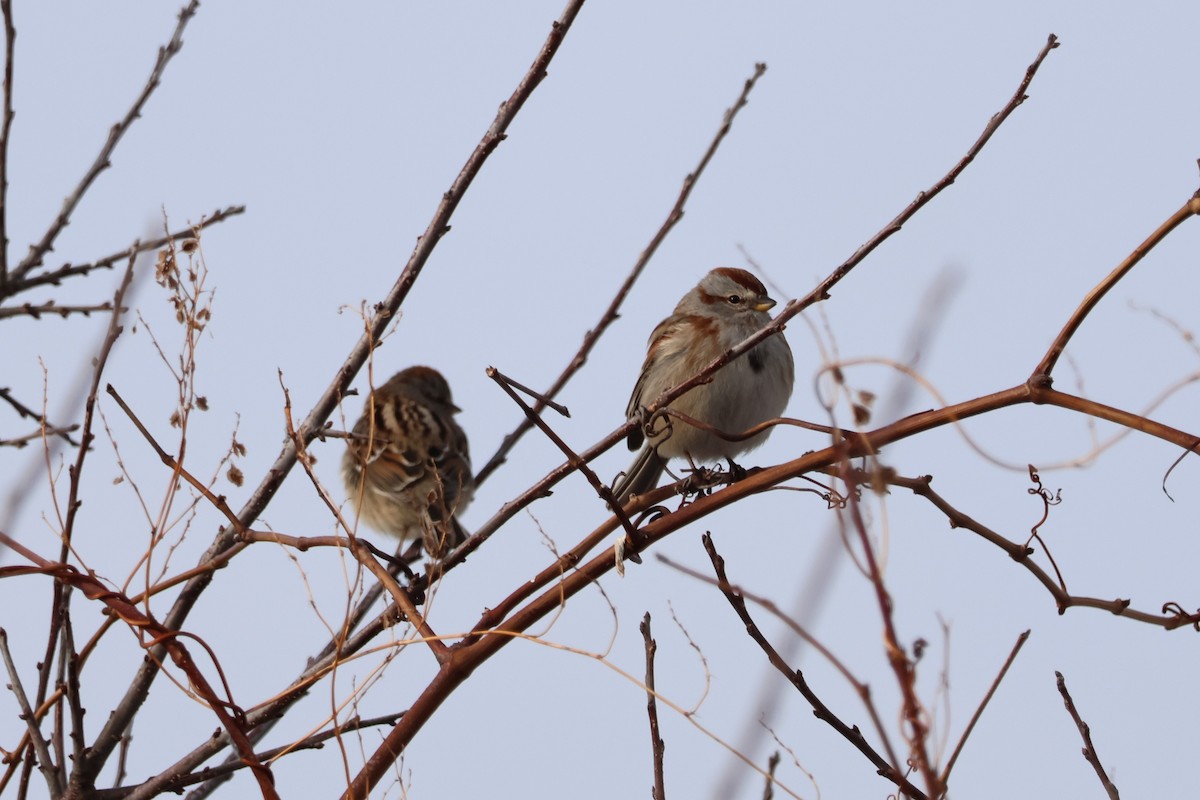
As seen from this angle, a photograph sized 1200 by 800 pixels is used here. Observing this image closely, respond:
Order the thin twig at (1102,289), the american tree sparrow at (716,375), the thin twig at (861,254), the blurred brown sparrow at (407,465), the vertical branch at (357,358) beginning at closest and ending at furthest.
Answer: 1. the thin twig at (1102,289)
2. the thin twig at (861,254)
3. the vertical branch at (357,358)
4. the american tree sparrow at (716,375)
5. the blurred brown sparrow at (407,465)

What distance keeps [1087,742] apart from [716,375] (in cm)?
289

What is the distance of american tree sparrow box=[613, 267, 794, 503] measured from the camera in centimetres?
525

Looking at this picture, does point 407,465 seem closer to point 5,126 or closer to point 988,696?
point 5,126

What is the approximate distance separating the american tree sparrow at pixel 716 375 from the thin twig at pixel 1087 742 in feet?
7.78

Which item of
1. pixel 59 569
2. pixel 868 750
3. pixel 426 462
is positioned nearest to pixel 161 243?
pixel 59 569

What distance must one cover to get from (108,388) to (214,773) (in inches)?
30.8

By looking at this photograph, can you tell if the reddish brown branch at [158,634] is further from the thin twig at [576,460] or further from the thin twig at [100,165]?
the thin twig at [100,165]

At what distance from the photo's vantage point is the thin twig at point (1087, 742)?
2092 millimetres

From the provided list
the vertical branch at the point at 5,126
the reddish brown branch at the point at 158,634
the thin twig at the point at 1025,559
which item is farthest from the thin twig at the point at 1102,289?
the vertical branch at the point at 5,126

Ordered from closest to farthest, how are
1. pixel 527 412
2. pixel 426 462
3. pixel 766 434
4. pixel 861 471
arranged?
1. pixel 861 471
2. pixel 527 412
3. pixel 766 434
4. pixel 426 462

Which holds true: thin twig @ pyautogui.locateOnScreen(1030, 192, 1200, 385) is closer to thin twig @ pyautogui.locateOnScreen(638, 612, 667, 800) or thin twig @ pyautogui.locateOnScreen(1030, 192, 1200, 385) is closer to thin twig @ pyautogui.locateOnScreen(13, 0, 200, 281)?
thin twig @ pyautogui.locateOnScreen(638, 612, 667, 800)

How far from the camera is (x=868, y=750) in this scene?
2232 mm

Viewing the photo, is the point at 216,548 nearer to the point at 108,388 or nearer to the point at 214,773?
the point at 214,773

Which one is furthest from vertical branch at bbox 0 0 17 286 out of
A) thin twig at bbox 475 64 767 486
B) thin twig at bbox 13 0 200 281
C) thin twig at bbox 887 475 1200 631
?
thin twig at bbox 887 475 1200 631
